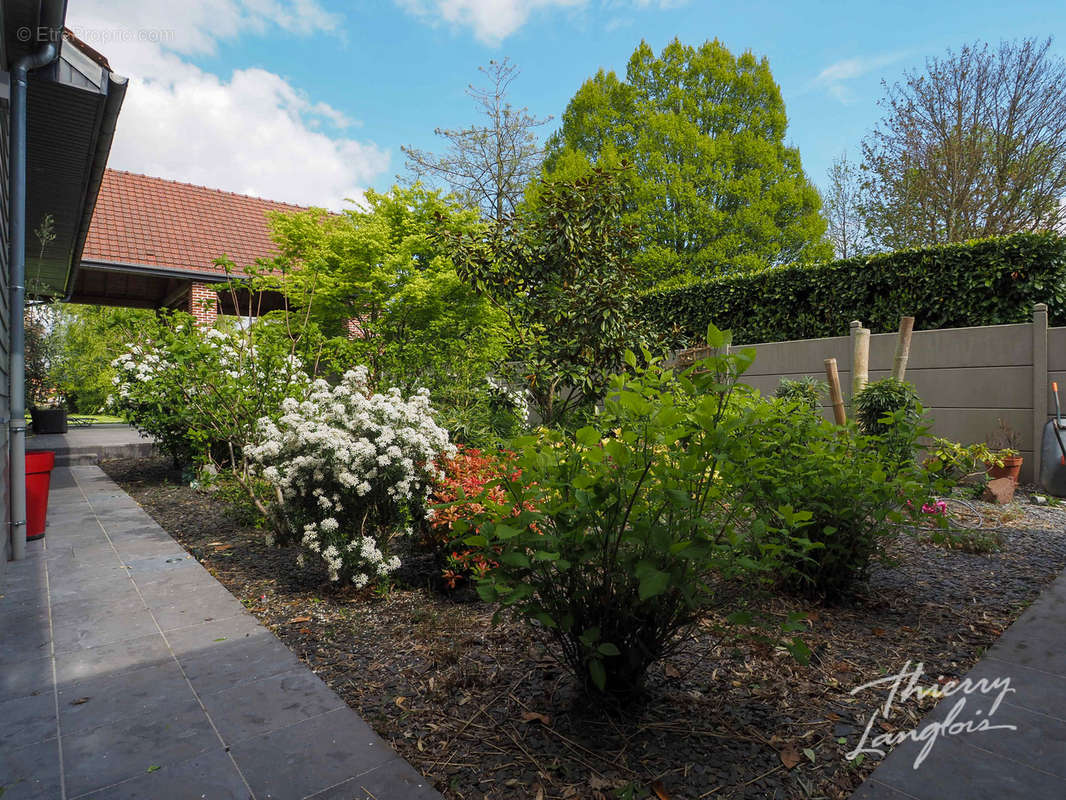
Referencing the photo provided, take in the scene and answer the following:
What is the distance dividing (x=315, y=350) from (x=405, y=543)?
10.8ft

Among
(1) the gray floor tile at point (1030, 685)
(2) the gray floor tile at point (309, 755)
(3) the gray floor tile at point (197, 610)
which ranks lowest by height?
(3) the gray floor tile at point (197, 610)

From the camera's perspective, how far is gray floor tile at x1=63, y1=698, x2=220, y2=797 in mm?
1738

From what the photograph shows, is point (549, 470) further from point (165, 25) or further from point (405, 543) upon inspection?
point (165, 25)

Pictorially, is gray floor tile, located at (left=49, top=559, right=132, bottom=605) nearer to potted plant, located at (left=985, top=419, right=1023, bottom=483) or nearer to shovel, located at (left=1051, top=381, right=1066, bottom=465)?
potted plant, located at (left=985, top=419, right=1023, bottom=483)

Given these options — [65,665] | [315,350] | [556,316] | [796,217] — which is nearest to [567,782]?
[65,665]

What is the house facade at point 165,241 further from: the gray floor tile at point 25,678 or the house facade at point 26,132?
the gray floor tile at point 25,678

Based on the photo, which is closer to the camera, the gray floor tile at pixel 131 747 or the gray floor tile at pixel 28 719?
the gray floor tile at pixel 131 747

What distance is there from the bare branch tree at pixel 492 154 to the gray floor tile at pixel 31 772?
610 inches

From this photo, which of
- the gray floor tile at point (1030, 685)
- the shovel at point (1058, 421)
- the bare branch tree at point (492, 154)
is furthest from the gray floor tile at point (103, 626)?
the bare branch tree at point (492, 154)

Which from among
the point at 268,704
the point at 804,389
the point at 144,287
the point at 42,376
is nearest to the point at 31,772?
the point at 268,704

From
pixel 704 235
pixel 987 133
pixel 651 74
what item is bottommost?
pixel 704 235

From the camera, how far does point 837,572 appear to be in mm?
3012

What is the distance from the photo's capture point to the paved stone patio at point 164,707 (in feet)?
5.56

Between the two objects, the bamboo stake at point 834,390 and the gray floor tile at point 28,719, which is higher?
the bamboo stake at point 834,390
